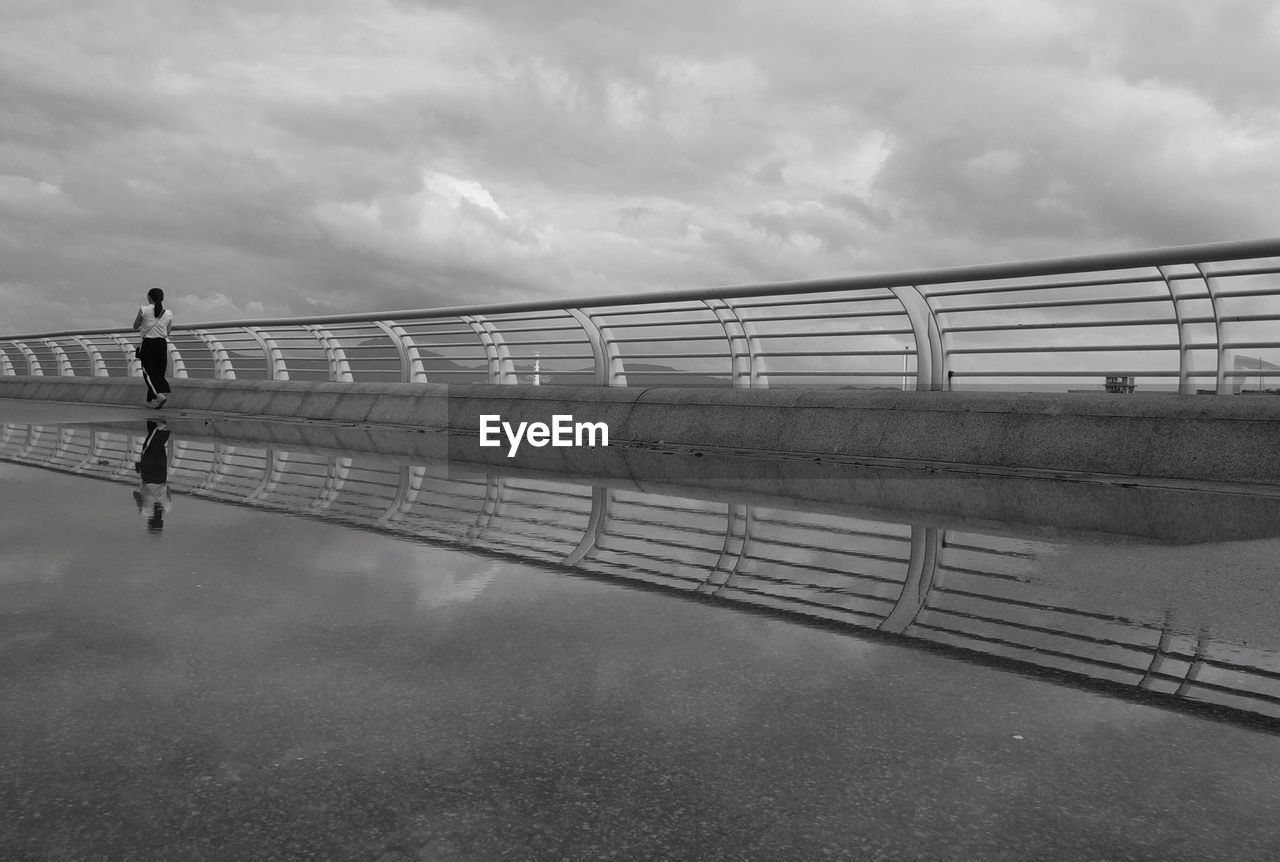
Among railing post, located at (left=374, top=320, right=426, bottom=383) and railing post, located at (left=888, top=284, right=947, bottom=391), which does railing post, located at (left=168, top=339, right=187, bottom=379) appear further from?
railing post, located at (left=888, top=284, right=947, bottom=391)

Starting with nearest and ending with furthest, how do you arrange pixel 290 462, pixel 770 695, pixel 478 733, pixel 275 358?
1. pixel 478 733
2. pixel 770 695
3. pixel 290 462
4. pixel 275 358

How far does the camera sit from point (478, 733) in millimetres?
2148

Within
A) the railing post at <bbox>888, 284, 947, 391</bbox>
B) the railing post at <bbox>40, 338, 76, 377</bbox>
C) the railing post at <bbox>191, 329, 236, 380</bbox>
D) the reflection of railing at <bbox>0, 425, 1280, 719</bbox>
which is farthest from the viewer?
the railing post at <bbox>40, 338, 76, 377</bbox>

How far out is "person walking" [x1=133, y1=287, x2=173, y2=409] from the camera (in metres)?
15.6

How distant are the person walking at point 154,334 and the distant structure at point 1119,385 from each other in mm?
13621

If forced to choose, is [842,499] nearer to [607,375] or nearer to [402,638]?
[402,638]

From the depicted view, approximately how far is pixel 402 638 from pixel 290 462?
6218 mm

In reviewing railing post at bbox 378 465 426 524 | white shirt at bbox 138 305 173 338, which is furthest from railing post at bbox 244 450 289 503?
white shirt at bbox 138 305 173 338

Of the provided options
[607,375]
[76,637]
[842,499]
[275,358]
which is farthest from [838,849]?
[275,358]

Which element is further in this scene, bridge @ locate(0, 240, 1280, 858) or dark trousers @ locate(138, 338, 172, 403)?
dark trousers @ locate(138, 338, 172, 403)

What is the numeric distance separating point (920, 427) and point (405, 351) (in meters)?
8.04

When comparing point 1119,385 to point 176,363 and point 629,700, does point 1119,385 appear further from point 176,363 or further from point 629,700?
point 176,363

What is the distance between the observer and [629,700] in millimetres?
2398

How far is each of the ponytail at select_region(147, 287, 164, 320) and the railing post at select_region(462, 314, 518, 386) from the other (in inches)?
242
